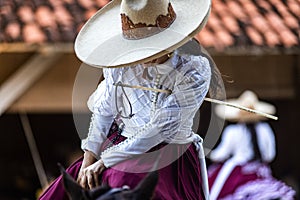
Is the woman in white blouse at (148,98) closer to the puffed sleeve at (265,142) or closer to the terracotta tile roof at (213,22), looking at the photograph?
the terracotta tile roof at (213,22)

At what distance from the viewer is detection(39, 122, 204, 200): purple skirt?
2.43m

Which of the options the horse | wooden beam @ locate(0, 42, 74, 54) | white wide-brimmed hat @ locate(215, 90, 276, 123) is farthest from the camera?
white wide-brimmed hat @ locate(215, 90, 276, 123)

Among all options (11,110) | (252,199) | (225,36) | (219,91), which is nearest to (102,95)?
(219,91)

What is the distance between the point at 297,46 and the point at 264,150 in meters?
0.81

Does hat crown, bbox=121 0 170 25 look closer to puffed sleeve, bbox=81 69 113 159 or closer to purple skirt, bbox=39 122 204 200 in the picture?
puffed sleeve, bbox=81 69 113 159

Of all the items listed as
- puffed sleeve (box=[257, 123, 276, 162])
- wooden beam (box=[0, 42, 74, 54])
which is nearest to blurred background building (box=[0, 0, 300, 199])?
wooden beam (box=[0, 42, 74, 54])

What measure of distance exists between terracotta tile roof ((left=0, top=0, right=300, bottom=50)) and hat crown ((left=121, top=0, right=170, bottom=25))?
3.46 metres

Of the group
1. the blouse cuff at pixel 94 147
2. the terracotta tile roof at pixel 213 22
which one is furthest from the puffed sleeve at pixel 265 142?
the blouse cuff at pixel 94 147

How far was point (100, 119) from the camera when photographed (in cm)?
262

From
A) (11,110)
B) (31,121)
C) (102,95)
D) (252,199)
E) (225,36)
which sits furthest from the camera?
(31,121)

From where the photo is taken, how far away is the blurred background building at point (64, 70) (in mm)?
6156

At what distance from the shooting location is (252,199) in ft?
12.7

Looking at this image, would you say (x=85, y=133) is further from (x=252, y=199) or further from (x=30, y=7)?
(x=30, y=7)

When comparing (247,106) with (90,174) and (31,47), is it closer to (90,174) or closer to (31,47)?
(31,47)
